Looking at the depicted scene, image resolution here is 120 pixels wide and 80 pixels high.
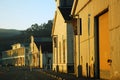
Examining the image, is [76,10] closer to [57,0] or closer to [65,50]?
[65,50]

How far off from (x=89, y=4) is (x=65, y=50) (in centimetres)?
2392

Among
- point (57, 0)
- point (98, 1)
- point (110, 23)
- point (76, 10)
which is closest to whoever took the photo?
point (110, 23)

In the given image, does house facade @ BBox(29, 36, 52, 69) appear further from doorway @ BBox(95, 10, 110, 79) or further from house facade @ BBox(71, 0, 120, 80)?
doorway @ BBox(95, 10, 110, 79)

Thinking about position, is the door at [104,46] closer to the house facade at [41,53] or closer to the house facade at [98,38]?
the house facade at [98,38]

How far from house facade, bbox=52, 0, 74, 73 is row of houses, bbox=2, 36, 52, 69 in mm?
22982

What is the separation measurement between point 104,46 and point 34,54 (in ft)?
305

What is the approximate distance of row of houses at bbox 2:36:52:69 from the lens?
4409 inches

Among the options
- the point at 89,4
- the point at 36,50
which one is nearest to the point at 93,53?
the point at 89,4

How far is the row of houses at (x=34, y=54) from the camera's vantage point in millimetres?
111981

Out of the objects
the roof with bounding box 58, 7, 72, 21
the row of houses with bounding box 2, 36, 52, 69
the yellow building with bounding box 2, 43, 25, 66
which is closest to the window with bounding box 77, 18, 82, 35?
the roof with bounding box 58, 7, 72, 21

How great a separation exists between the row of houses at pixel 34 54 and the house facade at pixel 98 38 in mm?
50797

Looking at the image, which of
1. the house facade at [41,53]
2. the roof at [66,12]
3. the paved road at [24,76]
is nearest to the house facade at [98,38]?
the paved road at [24,76]

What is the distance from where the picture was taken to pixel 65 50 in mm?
66250

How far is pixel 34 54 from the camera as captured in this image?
424 feet
